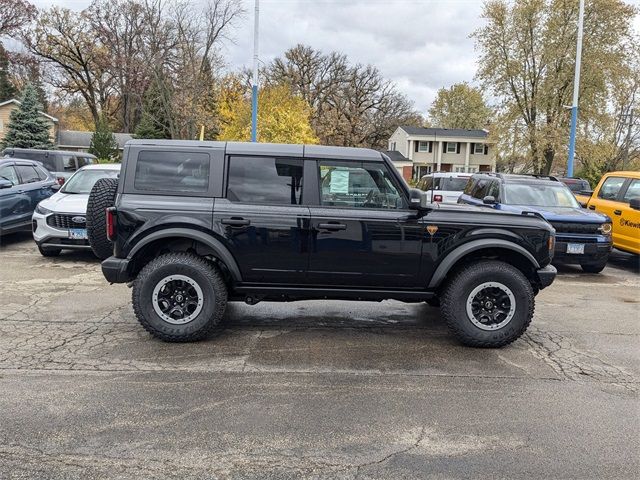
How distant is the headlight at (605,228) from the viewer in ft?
31.0

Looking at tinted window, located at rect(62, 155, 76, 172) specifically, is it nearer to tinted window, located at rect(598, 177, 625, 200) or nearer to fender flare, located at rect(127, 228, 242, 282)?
fender flare, located at rect(127, 228, 242, 282)

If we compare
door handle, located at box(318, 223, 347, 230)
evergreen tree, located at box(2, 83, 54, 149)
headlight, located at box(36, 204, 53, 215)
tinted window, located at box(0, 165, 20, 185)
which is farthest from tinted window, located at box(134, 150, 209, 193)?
evergreen tree, located at box(2, 83, 54, 149)

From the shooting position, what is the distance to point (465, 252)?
523 cm

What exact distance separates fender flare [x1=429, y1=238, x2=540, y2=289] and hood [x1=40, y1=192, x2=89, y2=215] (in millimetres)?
6462

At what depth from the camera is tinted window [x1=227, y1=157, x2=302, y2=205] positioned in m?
5.30

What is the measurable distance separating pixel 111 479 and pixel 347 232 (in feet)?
9.81

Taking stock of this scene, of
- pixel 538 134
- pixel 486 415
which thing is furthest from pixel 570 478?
pixel 538 134

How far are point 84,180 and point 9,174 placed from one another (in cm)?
213

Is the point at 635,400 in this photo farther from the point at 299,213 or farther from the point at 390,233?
the point at 299,213

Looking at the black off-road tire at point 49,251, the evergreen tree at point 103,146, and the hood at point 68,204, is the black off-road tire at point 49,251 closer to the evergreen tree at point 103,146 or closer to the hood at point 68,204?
the hood at point 68,204

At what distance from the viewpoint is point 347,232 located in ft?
17.1

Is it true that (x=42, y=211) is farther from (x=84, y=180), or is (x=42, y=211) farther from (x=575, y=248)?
(x=575, y=248)

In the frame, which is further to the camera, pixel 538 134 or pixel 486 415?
pixel 538 134

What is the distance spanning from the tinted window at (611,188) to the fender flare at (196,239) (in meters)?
9.45
